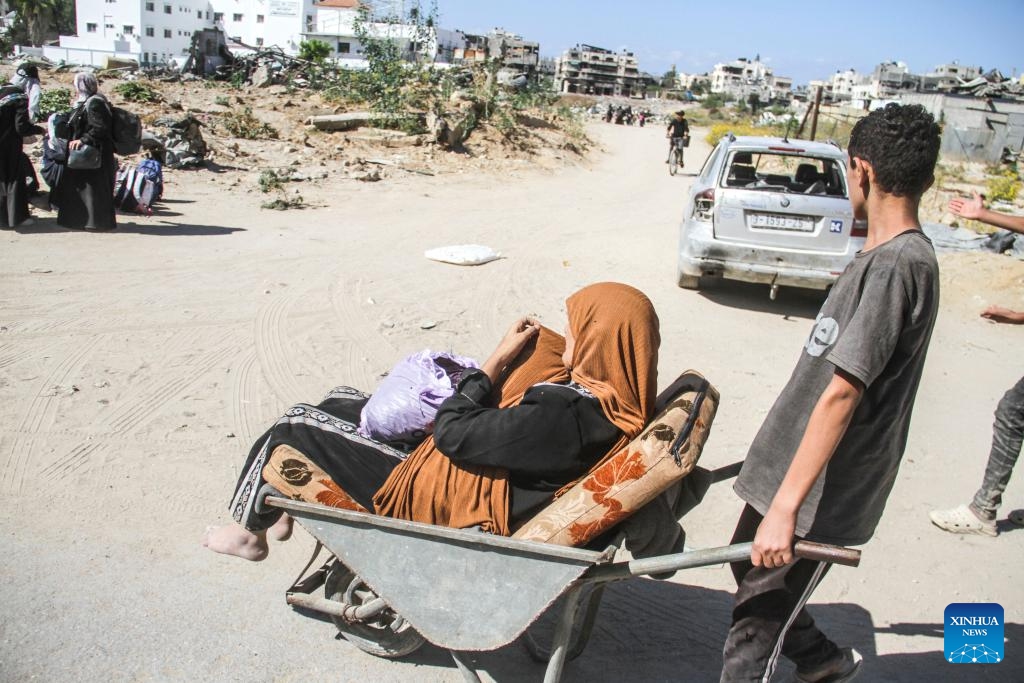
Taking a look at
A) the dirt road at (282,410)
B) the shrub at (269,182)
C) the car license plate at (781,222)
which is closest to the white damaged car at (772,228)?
the car license plate at (781,222)

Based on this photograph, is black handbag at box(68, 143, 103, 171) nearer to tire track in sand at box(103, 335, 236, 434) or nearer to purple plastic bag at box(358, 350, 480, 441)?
tire track in sand at box(103, 335, 236, 434)

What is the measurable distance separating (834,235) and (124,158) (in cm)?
1096

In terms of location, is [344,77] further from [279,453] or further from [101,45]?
[101,45]

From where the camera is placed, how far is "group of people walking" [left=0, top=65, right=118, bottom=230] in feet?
27.3

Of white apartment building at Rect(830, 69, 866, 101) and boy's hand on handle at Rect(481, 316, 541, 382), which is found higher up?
white apartment building at Rect(830, 69, 866, 101)

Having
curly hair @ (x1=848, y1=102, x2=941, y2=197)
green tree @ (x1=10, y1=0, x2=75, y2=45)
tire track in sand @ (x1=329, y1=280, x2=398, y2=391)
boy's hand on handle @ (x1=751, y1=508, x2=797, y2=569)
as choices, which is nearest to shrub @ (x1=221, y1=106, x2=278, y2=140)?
tire track in sand @ (x1=329, y1=280, x2=398, y2=391)

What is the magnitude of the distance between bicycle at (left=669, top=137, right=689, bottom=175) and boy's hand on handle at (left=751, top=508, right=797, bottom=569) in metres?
19.9

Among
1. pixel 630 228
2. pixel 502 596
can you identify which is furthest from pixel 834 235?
pixel 502 596

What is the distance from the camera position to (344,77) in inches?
809

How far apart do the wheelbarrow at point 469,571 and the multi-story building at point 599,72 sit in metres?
115

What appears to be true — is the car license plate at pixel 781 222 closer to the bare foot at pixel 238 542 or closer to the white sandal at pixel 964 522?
the white sandal at pixel 964 522

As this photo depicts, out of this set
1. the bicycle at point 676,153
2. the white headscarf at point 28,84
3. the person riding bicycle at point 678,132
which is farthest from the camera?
the bicycle at point 676,153

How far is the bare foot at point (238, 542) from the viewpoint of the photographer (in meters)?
2.83

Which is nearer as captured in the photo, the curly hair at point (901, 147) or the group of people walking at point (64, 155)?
the curly hair at point (901, 147)
